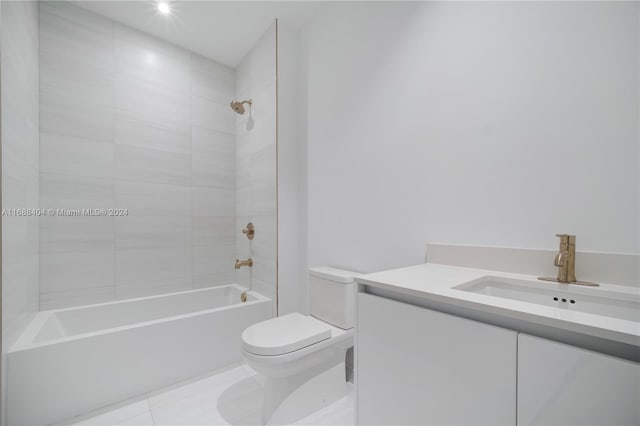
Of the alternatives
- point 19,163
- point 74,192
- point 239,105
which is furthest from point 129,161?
point 239,105

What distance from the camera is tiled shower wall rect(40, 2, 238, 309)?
6.22ft

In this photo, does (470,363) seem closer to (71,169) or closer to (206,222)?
(206,222)

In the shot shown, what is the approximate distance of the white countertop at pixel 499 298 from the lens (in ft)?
1.76

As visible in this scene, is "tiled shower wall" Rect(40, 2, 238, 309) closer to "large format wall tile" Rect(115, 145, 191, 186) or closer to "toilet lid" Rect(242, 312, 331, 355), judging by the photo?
"large format wall tile" Rect(115, 145, 191, 186)

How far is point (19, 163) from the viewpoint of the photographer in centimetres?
147

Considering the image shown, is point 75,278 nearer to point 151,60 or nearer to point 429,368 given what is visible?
point 151,60

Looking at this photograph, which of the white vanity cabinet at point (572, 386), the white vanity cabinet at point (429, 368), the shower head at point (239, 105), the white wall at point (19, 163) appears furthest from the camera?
the shower head at point (239, 105)

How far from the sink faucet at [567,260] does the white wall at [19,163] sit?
218cm

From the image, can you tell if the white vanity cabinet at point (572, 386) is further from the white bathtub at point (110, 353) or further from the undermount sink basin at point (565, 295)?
the white bathtub at point (110, 353)

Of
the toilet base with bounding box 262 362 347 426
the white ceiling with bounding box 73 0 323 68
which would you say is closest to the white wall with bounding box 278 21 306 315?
the white ceiling with bounding box 73 0 323 68

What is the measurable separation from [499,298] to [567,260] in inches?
14.2

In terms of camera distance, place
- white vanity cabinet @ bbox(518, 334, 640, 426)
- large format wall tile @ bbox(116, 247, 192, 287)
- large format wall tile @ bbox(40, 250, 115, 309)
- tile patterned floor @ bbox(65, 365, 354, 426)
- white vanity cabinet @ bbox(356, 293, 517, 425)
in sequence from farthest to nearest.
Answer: large format wall tile @ bbox(116, 247, 192, 287), large format wall tile @ bbox(40, 250, 115, 309), tile patterned floor @ bbox(65, 365, 354, 426), white vanity cabinet @ bbox(356, 293, 517, 425), white vanity cabinet @ bbox(518, 334, 640, 426)

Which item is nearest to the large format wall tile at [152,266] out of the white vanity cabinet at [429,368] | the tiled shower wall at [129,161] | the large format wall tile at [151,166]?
the tiled shower wall at [129,161]

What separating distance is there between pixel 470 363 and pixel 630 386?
28 centimetres
